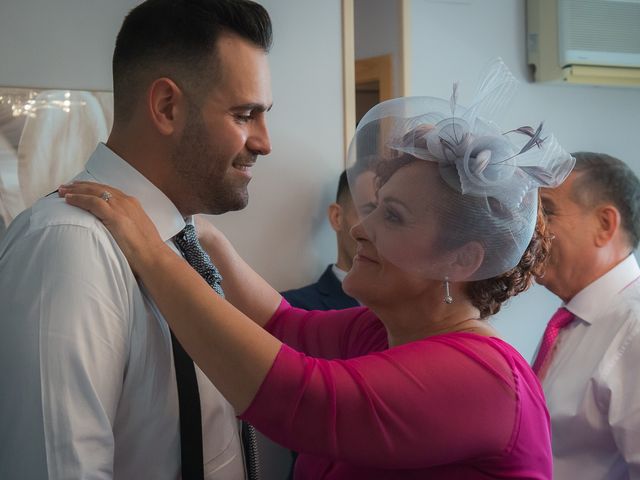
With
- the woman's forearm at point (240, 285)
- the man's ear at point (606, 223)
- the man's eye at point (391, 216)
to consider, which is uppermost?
the man's eye at point (391, 216)

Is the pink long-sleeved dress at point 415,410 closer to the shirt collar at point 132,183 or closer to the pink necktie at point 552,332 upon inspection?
the shirt collar at point 132,183

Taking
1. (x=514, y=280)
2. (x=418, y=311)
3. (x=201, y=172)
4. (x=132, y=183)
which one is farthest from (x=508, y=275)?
(x=132, y=183)

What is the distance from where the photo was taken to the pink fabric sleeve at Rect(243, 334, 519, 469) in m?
1.10

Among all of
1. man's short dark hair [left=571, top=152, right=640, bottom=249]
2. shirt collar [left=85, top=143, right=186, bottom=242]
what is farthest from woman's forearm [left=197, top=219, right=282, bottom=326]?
man's short dark hair [left=571, top=152, right=640, bottom=249]

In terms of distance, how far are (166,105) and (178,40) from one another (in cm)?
12

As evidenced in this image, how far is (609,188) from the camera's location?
1997mm

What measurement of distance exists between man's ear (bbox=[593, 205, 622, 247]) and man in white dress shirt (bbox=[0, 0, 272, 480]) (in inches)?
42.2

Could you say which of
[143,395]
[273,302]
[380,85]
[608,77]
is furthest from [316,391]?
[608,77]

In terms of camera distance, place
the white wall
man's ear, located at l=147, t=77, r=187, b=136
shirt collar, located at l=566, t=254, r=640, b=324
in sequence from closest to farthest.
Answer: man's ear, located at l=147, t=77, r=187, b=136, shirt collar, located at l=566, t=254, r=640, b=324, the white wall

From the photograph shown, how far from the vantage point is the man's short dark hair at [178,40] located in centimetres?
129

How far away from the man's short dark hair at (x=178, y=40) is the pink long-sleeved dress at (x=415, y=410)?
530 millimetres

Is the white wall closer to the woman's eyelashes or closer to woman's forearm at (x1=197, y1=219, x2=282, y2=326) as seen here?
woman's forearm at (x1=197, y1=219, x2=282, y2=326)

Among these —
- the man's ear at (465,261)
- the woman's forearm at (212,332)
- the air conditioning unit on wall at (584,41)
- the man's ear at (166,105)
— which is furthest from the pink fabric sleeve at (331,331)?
the air conditioning unit on wall at (584,41)

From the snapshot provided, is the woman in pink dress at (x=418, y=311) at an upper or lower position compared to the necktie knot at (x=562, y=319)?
upper
